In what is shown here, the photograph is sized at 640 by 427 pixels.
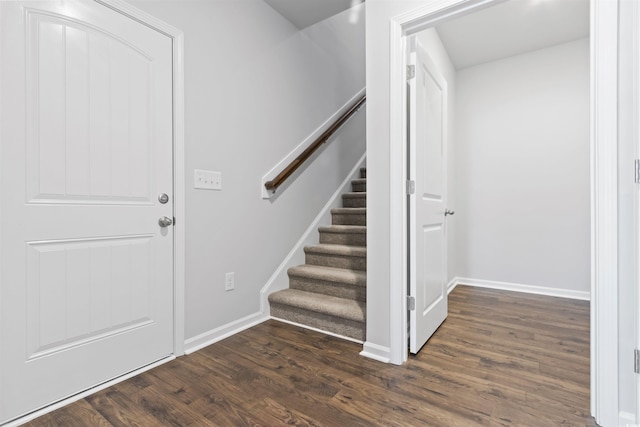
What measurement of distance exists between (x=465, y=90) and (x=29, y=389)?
444 centimetres

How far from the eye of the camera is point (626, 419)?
47.8 inches

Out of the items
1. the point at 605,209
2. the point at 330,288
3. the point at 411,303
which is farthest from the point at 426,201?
the point at 330,288

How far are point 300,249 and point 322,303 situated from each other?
73cm

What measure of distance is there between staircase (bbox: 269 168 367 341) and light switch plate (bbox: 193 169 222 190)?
1.00 m

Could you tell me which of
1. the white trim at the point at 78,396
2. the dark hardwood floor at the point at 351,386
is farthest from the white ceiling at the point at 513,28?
the white trim at the point at 78,396

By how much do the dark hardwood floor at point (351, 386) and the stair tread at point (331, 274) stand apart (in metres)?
0.44

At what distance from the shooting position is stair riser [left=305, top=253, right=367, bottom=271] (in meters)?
2.54

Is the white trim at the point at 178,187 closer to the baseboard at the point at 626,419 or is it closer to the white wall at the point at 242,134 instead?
the white wall at the point at 242,134

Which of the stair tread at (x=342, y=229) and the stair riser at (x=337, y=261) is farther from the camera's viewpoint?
the stair tread at (x=342, y=229)

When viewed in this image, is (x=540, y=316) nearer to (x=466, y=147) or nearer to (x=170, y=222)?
(x=466, y=147)

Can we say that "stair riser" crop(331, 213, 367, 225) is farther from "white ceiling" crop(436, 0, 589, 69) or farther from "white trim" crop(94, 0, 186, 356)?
"white ceiling" crop(436, 0, 589, 69)

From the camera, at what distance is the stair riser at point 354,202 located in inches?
132

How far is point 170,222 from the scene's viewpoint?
1.81 meters

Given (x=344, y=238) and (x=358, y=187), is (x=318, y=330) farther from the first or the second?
(x=358, y=187)
